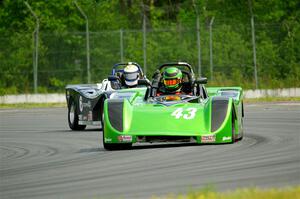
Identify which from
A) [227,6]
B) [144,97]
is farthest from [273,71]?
[144,97]

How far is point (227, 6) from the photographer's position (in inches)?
1580

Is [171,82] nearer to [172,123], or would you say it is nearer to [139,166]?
[172,123]

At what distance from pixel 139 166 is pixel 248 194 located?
139 inches

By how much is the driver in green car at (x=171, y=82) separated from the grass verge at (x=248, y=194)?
7588 mm

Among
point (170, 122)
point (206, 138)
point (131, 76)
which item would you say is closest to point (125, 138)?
point (170, 122)

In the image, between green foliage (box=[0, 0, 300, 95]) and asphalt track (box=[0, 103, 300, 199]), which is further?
green foliage (box=[0, 0, 300, 95])

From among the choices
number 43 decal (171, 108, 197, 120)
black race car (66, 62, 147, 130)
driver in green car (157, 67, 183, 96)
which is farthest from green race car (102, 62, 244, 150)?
black race car (66, 62, 147, 130)

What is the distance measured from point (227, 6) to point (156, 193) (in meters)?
31.3

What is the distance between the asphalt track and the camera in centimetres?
976

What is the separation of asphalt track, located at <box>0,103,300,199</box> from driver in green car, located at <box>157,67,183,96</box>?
4.28 ft

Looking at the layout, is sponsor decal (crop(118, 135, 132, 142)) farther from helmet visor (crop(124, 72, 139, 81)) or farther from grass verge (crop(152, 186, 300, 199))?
helmet visor (crop(124, 72, 139, 81))

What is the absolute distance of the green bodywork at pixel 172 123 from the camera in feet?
46.1

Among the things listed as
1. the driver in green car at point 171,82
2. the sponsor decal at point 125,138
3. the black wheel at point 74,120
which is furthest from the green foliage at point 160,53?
the sponsor decal at point 125,138

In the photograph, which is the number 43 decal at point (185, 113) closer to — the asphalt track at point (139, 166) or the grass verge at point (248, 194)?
the asphalt track at point (139, 166)
